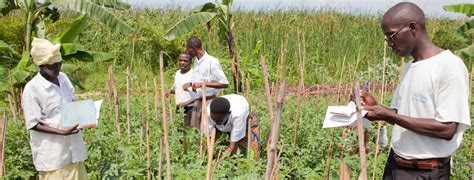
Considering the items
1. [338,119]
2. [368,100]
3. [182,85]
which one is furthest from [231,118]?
[368,100]

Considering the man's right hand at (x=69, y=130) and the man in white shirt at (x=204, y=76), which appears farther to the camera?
the man in white shirt at (x=204, y=76)

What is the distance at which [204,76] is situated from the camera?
4.34 m

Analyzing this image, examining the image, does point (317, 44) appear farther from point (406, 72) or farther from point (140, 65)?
point (406, 72)

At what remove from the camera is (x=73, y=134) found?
281 cm

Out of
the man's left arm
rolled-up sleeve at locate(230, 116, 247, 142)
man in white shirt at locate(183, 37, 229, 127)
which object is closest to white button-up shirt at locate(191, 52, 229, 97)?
man in white shirt at locate(183, 37, 229, 127)

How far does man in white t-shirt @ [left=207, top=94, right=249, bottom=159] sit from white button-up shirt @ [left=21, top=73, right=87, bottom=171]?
974 mm

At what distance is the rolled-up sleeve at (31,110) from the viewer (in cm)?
263

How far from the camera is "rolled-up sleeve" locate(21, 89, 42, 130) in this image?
8.64ft

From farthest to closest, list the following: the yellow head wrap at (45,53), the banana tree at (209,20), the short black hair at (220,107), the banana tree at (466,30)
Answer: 1. the banana tree at (209,20)
2. the banana tree at (466,30)
3. the short black hair at (220,107)
4. the yellow head wrap at (45,53)

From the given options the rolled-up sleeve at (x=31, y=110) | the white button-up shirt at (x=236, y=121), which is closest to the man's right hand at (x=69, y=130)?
the rolled-up sleeve at (x=31, y=110)

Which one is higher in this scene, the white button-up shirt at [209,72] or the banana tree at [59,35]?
the banana tree at [59,35]

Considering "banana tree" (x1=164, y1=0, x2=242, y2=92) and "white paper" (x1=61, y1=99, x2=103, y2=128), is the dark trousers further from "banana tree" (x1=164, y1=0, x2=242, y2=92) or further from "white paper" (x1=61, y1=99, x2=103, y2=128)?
"banana tree" (x1=164, y1=0, x2=242, y2=92)

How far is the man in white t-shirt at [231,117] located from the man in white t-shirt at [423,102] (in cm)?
158

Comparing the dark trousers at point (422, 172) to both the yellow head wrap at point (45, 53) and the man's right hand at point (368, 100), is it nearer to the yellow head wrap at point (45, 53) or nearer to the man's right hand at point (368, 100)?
the man's right hand at point (368, 100)
